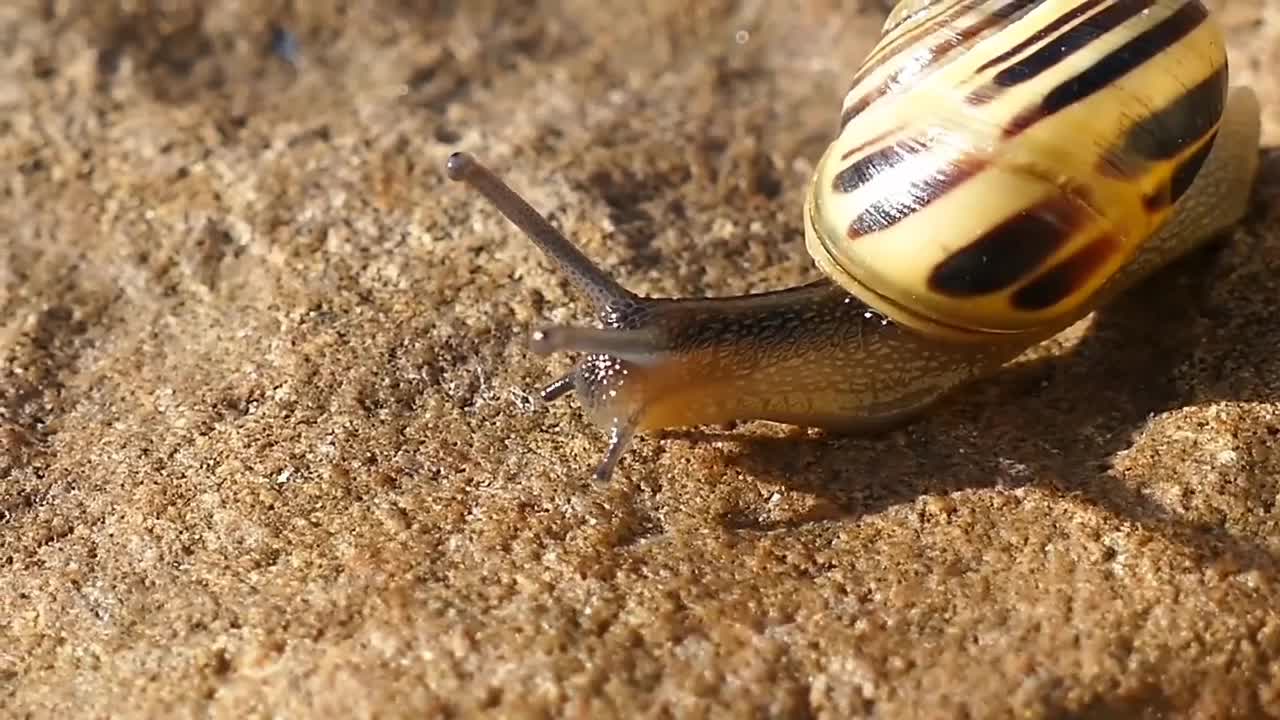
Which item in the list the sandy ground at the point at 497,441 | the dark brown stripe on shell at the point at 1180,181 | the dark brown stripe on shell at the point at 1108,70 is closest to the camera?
the sandy ground at the point at 497,441

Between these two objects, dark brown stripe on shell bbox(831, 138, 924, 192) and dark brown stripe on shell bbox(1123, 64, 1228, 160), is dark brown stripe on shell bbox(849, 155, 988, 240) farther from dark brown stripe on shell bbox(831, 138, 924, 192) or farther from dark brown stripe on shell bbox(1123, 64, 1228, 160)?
dark brown stripe on shell bbox(1123, 64, 1228, 160)

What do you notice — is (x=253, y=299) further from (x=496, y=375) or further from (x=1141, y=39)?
(x=1141, y=39)

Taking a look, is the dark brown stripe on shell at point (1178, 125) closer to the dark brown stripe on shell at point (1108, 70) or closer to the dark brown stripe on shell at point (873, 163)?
the dark brown stripe on shell at point (1108, 70)

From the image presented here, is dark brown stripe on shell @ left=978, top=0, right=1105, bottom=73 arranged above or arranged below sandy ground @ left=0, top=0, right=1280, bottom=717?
above

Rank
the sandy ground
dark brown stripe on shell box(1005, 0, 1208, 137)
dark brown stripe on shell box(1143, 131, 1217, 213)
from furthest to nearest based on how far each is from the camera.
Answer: dark brown stripe on shell box(1143, 131, 1217, 213), dark brown stripe on shell box(1005, 0, 1208, 137), the sandy ground

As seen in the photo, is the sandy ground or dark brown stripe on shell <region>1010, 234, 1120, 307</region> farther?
dark brown stripe on shell <region>1010, 234, 1120, 307</region>

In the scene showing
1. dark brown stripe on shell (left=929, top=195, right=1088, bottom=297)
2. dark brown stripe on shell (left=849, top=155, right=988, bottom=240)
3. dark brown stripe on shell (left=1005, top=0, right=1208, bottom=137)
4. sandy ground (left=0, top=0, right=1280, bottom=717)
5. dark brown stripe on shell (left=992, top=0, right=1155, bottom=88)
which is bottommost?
sandy ground (left=0, top=0, right=1280, bottom=717)

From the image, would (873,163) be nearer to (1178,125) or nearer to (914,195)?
(914,195)

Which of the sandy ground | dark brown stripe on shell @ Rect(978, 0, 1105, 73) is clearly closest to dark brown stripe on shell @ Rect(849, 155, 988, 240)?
dark brown stripe on shell @ Rect(978, 0, 1105, 73)

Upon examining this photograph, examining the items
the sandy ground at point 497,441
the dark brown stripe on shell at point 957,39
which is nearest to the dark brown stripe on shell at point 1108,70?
the dark brown stripe on shell at point 957,39
